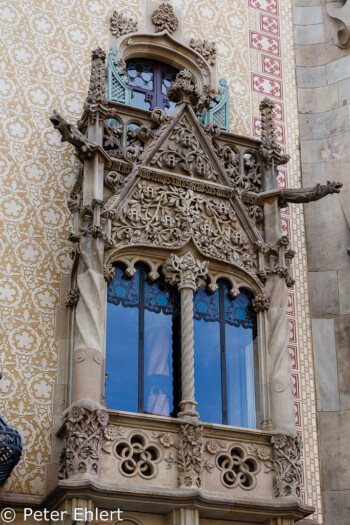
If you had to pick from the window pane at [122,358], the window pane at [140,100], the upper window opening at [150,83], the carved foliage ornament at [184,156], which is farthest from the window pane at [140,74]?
the window pane at [122,358]

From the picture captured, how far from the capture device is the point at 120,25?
13.8 m

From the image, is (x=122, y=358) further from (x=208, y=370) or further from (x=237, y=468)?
(x=237, y=468)

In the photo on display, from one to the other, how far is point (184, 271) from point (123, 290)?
75cm

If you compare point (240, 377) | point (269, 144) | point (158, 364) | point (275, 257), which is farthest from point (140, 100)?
point (240, 377)

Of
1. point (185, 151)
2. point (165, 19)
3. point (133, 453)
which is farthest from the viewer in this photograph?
point (165, 19)

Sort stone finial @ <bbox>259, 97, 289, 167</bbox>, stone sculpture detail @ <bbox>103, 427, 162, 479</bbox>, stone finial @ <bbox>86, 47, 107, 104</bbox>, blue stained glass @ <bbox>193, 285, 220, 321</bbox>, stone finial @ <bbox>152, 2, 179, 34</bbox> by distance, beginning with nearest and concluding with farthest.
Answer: stone sculpture detail @ <bbox>103, 427, 162, 479</bbox> < blue stained glass @ <bbox>193, 285, 220, 321</bbox> < stone finial @ <bbox>86, 47, 107, 104</bbox> < stone finial @ <bbox>259, 97, 289, 167</bbox> < stone finial @ <bbox>152, 2, 179, 34</bbox>

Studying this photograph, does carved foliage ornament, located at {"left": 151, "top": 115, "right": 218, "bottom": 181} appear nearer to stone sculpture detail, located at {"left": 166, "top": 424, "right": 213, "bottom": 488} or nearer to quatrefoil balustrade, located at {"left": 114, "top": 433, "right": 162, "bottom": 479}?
stone sculpture detail, located at {"left": 166, "top": 424, "right": 213, "bottom": 488}

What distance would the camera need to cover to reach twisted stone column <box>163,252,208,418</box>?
424 inches

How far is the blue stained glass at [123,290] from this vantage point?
11.2 meters

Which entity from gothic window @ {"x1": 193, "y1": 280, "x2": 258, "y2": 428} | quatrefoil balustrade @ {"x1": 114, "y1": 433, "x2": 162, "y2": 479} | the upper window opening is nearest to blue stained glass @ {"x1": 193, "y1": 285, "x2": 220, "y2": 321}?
gothic window @ {"x1": 193, "y1": 280, "x2": 258, "y2": 428}

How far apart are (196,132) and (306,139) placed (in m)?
2.64

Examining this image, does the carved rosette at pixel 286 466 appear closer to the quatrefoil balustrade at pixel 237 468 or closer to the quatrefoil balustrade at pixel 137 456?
the quatrefoil balustrade at pixel 237 468

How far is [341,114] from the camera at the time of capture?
14.3 meters

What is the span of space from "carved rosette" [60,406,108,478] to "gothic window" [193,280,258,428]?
150 centimetres
